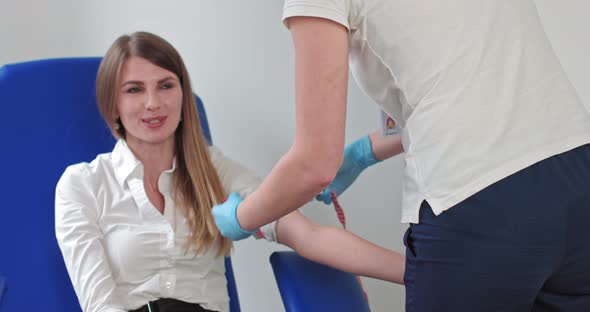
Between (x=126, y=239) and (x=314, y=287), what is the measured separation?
44cm

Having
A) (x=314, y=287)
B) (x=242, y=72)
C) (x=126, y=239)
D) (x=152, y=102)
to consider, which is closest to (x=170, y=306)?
(x=126, y=239)

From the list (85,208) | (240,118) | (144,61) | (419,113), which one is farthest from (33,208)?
(419,113)

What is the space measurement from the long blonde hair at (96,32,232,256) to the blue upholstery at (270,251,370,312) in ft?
0.62

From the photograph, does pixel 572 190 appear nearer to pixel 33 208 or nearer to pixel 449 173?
pixel 449 173

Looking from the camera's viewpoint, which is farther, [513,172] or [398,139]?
[398,139]

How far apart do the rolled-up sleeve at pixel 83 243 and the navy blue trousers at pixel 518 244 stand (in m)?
0.79

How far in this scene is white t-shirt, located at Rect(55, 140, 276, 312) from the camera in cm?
149

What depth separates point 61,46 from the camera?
2.37m

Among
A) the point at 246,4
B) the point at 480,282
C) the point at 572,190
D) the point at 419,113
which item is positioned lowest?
the point at 480,282

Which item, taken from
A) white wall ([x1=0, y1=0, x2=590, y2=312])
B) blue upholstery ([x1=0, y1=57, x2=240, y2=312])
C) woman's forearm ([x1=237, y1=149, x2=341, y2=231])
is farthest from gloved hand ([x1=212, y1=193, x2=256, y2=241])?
white wall ([x1=0, y1=0, x2=590, y2=312])

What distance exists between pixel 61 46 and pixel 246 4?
73 cm

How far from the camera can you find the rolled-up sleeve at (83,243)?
1.45 meters

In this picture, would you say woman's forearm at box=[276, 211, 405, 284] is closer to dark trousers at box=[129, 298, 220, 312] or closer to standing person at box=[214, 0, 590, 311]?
dark trousers at box=[129, 298, 220, 312]

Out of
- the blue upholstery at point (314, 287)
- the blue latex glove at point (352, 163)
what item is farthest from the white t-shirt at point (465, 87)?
the blue latex glove at point (352, 163)
